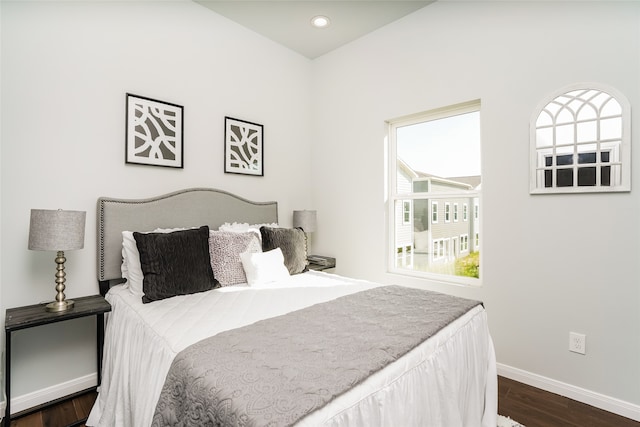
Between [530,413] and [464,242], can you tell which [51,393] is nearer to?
[530,413]

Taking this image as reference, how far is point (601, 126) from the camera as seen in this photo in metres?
2.02

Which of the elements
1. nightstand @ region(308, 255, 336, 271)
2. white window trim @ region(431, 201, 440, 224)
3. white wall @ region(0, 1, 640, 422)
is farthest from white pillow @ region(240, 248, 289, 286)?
white window trim @ region(431, 201, 440, 224)

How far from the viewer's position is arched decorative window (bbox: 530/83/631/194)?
1955 millimetres

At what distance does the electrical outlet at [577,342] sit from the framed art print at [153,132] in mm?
3131

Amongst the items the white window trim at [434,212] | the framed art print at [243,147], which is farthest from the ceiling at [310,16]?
the white window trim at [434,212]

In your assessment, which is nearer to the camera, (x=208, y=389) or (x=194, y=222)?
(x=208, y=389)

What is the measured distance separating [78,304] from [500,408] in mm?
2696

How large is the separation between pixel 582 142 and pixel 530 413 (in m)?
1.74

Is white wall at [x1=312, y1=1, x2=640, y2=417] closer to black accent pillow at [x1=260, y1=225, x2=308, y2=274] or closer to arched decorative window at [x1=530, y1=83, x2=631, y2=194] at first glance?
arched decorative window at [x1=530, y1=83, x2=631, y2=194]

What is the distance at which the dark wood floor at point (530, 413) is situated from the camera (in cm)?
187

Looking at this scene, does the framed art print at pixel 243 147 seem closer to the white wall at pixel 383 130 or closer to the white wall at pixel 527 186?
the white wall at pixel 383 130

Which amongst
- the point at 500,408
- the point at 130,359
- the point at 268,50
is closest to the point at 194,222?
the point at 130,359

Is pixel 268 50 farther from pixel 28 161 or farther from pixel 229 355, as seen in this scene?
pixel 229 355

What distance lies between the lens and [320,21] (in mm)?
3041
